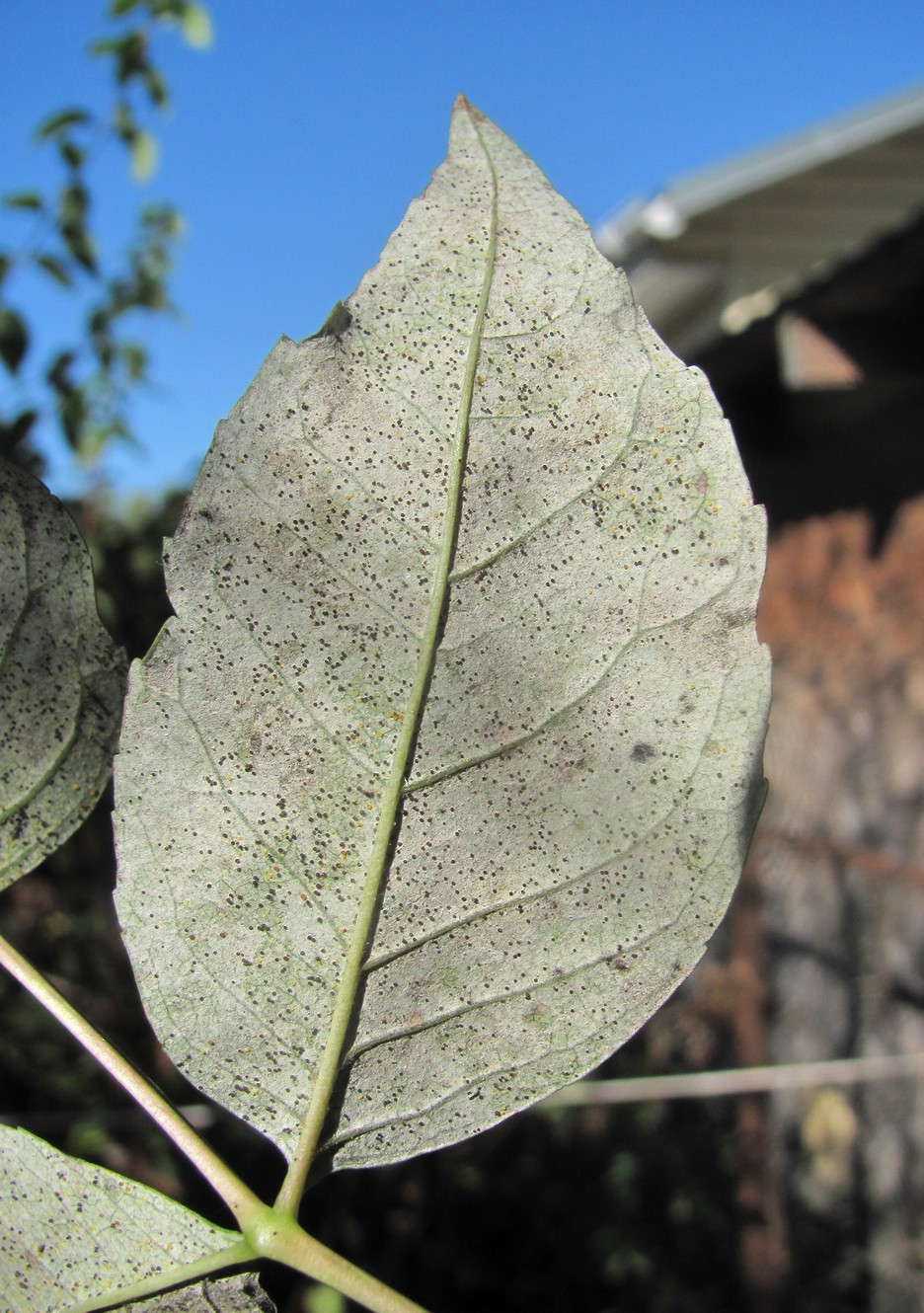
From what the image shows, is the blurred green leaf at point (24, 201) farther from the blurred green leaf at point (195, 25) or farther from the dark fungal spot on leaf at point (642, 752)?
the dark fungal spot on leaf at point (642, 752)

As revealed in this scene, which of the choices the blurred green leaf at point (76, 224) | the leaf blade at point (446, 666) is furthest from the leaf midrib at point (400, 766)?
the blurred green leaf at point (76, 224)

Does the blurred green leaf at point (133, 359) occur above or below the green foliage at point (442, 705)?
above

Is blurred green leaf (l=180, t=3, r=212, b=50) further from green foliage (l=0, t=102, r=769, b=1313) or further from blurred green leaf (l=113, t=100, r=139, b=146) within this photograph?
green foliage (l=0, t=102, r=769, b=1313)

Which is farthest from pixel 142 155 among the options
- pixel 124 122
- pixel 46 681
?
pixel 46 681

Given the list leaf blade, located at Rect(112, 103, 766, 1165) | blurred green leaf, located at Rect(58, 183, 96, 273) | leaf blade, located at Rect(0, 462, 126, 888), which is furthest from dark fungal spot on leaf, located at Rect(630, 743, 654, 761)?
blurred green leaf, located at Rect(58, 183, 96, 273)

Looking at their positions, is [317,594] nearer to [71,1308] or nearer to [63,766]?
[63,766]

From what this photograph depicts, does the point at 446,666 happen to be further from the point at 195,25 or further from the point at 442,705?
the point at 195,25

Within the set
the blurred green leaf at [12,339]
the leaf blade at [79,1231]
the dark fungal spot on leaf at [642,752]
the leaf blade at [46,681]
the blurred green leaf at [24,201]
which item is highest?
the blurred green leaf at [24,201]
